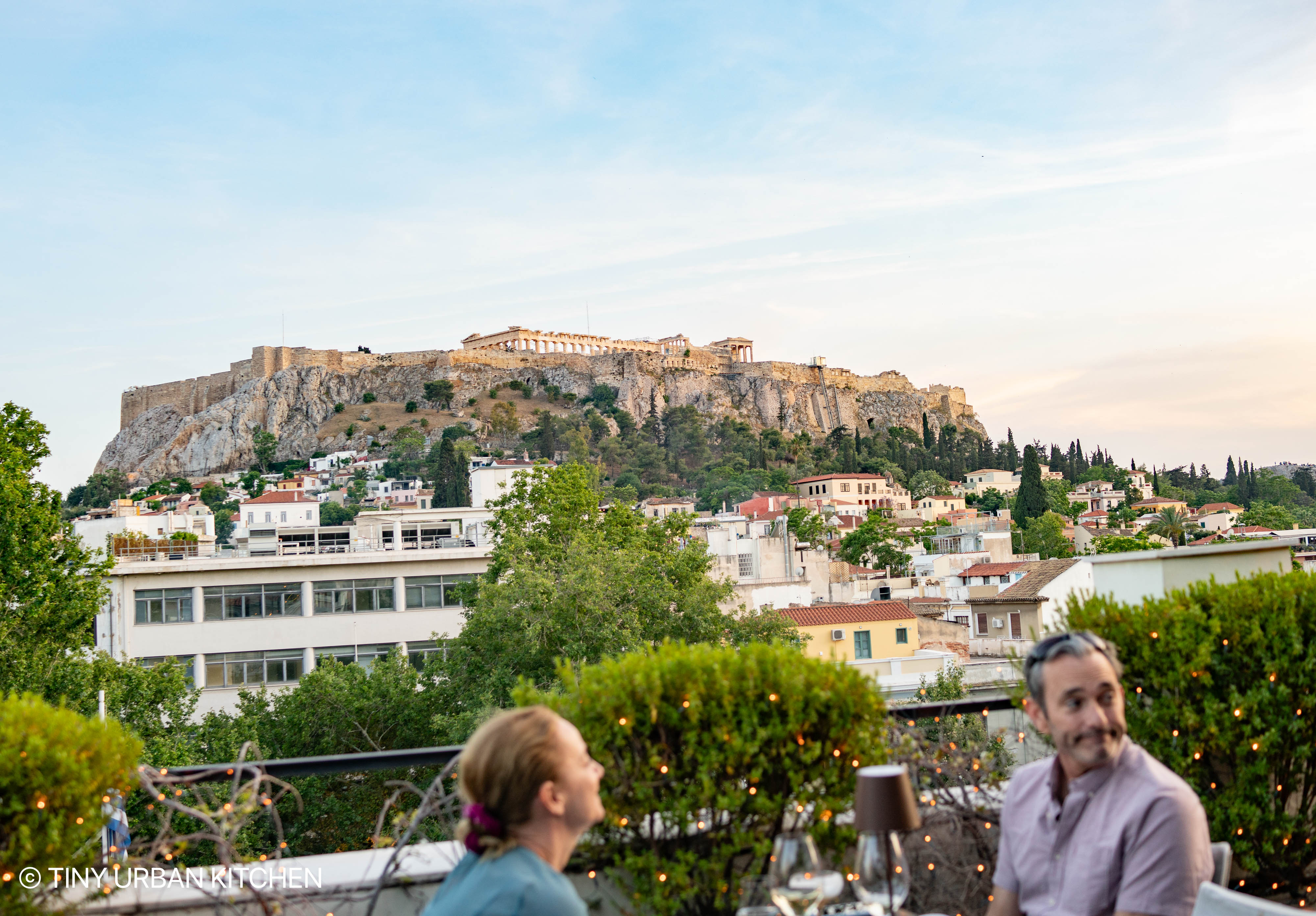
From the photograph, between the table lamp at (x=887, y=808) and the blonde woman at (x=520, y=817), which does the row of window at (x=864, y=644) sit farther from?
the blonde woman at (x=520, y=817)

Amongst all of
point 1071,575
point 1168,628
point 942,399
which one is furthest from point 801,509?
point 942,399

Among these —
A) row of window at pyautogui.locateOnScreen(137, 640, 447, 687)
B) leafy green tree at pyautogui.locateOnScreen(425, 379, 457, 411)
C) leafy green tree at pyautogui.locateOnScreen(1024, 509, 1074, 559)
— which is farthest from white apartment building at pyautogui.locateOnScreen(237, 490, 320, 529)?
leafy green tree at pyautogui.locateOnScreen(1024, 509, 1074, 559)

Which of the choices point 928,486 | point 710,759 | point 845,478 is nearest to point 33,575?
point 710,759

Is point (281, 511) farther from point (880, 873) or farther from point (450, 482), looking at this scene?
point (880, 873)

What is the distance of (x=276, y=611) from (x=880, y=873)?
28.3 meters

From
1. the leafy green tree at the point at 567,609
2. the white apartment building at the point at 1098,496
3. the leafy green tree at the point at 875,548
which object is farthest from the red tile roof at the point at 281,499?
the white apartment building at the point at 1098,496

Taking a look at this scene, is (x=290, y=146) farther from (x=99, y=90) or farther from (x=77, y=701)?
(x=77, y=701)

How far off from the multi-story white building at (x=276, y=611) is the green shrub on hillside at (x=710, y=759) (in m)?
23.7

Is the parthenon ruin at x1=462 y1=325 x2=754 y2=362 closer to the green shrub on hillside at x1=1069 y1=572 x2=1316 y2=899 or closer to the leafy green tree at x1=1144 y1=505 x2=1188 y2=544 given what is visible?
the leafy green tree at x1=1144 y1=505 x2=1188 y2=544

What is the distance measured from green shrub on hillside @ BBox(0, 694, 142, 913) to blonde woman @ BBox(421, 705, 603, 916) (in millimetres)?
1171

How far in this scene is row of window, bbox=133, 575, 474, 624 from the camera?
87.7 ft

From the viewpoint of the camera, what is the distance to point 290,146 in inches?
1741

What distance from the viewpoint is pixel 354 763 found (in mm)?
3014

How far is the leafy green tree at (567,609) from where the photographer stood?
1719cm
